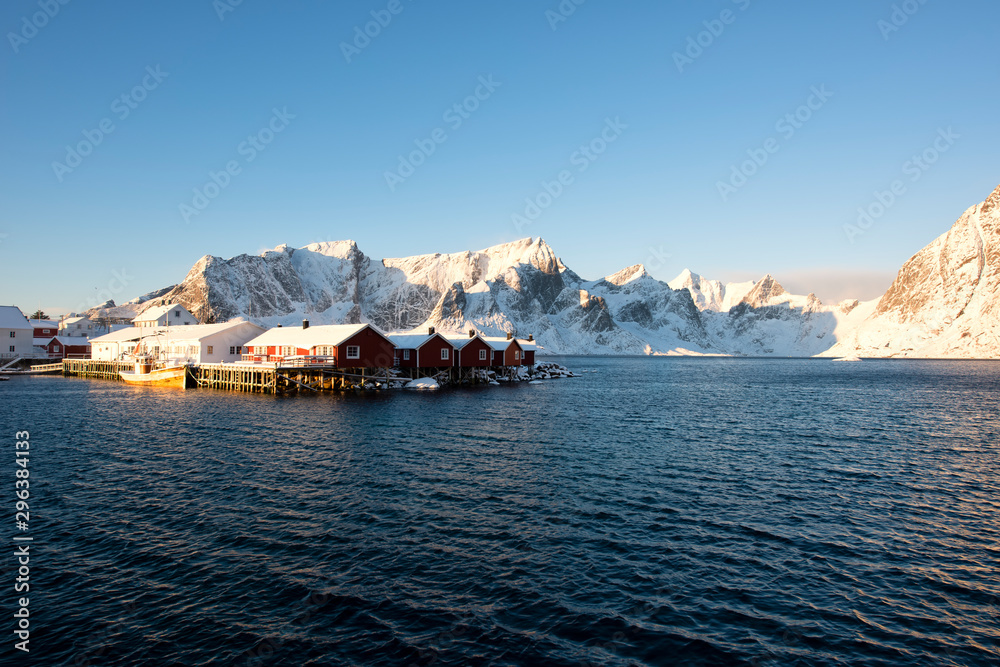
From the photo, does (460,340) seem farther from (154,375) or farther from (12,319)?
(12,319)

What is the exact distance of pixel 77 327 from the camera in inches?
5389

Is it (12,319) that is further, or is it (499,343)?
(12,319)

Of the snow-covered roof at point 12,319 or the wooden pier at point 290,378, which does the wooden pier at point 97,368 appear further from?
the wooden pier at point 290,378

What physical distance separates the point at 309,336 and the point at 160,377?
2321 cm

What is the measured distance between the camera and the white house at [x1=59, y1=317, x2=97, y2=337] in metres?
134

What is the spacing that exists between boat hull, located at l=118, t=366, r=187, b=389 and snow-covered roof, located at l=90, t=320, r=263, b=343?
5.88 metres

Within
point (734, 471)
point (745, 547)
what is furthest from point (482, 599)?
point (734, 471)

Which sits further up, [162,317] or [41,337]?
[162,317]

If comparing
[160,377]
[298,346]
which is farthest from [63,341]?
[298,346]

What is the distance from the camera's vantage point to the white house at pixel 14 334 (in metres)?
107

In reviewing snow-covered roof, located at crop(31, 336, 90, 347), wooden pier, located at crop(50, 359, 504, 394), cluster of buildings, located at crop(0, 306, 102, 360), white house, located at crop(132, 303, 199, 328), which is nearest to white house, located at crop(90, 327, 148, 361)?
white house, located at crop(132, 303, 199, 328)

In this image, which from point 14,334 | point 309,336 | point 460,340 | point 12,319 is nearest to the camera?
point 309,336

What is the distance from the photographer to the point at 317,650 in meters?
12.1

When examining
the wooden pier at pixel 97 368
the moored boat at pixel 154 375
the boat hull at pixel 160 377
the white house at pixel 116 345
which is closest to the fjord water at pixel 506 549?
the boat hull at pixel 160 377
